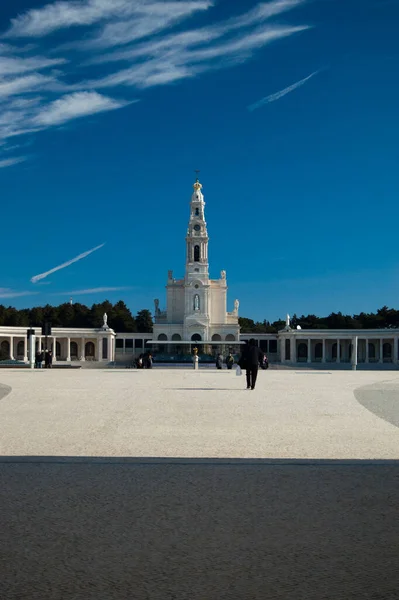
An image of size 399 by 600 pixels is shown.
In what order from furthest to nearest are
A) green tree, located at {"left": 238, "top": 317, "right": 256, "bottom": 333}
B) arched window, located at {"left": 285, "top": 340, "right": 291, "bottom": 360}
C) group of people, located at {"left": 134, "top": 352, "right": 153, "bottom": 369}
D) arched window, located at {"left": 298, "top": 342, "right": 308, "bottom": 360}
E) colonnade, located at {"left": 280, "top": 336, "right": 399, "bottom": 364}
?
1. green tree, located at {"left": 238, "top": 317, "right": 256, "bottom": 333}
2. arched window, located at {"left": 298, "top": 342, "right": 308, "bottom": 360}
3. arched window, located at {"left": 285, "top": 340, "right": 291, "bottom": 360}
4. colonnade, located at {"left": 280, "top": 336, "right": 399, "bottom": 364}
5. group of people, located at {"left": 134, "top": 352, "right": 153, "bottom": 369}

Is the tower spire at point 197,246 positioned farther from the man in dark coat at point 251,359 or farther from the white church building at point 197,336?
the man in dark coat at point 251,359

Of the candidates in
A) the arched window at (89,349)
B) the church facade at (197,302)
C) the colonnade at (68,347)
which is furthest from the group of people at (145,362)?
the arched window at (89,349)

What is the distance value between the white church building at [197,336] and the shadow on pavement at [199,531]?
89.1 m

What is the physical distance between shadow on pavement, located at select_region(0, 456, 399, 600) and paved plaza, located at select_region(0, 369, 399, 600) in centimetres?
2

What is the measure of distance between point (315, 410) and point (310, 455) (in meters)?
7.42

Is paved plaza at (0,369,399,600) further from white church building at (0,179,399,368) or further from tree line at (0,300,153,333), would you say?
tree line at (0,300,153,333)

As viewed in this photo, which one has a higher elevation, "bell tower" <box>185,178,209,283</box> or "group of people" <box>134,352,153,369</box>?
"bell tower" <box>185,178,209,283</box>

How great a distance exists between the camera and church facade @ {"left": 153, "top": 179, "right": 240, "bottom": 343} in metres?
107

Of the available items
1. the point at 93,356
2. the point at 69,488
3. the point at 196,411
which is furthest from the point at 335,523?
the point at 93,356

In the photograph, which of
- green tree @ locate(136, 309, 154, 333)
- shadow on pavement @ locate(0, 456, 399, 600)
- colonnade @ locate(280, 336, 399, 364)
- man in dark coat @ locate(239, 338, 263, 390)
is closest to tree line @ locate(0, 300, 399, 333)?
green tree @ locate(136, 309, 154, 333)

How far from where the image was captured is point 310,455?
36.3 ft

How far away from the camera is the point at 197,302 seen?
108m

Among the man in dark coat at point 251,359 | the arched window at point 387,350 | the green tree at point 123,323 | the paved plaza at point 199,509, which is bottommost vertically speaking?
the arched window at point 387,350

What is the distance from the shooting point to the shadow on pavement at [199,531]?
17.1 feet
